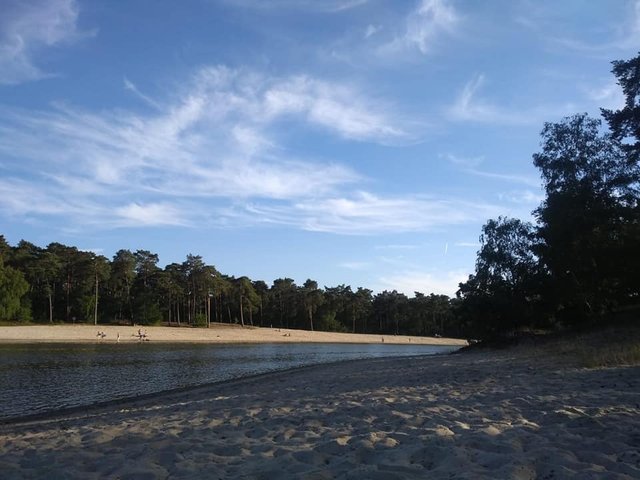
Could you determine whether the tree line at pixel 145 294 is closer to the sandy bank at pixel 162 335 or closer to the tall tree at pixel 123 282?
the tall tree at pixel 123 282

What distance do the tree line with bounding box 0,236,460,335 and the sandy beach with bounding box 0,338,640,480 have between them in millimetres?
63746

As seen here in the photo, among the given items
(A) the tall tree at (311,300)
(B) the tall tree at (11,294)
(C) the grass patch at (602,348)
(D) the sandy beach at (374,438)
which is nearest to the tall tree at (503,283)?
(C) the grass patch at (602,348)

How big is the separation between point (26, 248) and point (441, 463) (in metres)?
121

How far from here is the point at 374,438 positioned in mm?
7801

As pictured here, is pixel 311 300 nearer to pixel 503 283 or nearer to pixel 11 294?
pixel 11 294

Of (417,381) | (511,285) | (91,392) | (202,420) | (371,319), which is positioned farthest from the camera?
(371,319)

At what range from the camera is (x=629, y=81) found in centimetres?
2747

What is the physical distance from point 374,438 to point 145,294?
107m

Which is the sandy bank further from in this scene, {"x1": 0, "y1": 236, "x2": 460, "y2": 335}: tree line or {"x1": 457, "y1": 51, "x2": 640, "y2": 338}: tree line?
{"x1": 457, "y1": 51, "x2": 640, "y2": 338}: tree line

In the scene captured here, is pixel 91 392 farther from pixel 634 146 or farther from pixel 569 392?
pixel 634 146

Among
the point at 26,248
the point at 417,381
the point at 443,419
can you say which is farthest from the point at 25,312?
the point at 443,419

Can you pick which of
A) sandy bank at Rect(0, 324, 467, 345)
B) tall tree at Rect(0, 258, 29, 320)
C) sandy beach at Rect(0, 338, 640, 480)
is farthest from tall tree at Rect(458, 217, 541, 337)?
tall tree at Rect(0, 258, 29, 320)

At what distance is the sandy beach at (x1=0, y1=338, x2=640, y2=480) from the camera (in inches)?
245

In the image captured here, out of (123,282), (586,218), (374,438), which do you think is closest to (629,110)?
(586,218)
